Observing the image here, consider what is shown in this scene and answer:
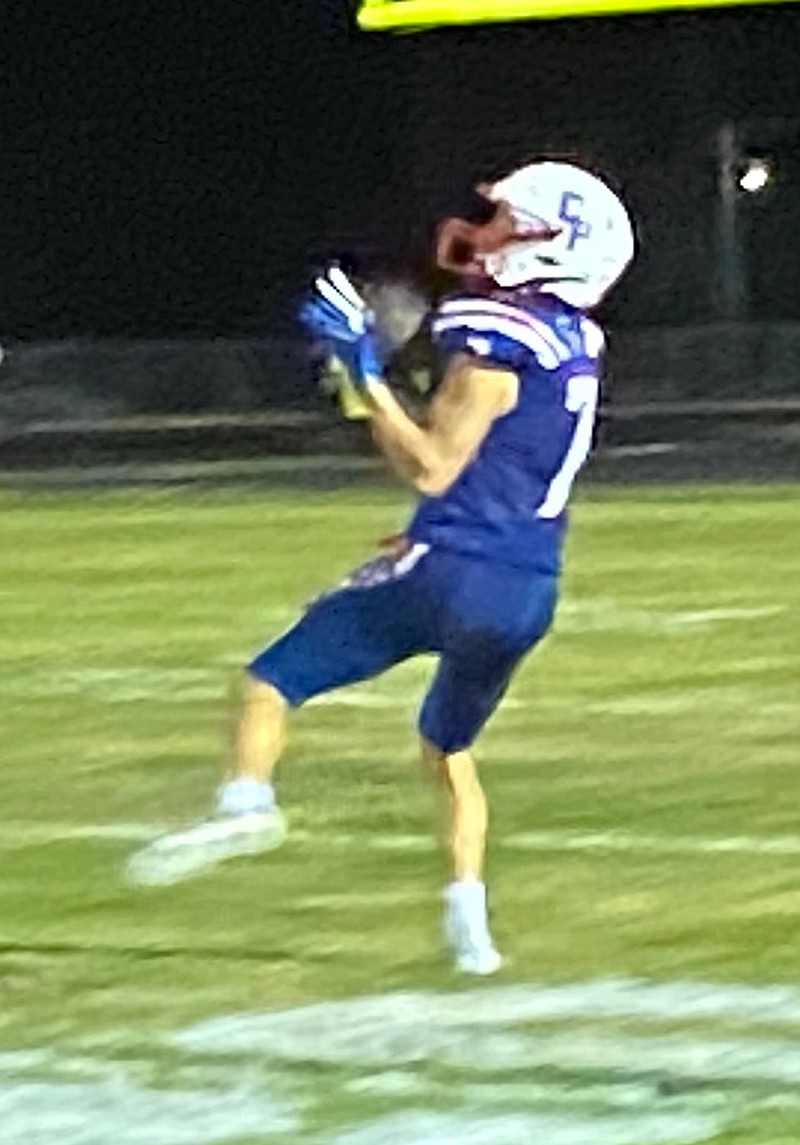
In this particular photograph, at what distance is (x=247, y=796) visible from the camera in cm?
631

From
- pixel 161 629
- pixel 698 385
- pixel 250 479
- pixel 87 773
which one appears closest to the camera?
pixel 87 773

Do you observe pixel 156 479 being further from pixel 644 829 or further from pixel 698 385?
pixel 644 829

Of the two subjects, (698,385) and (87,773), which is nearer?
(87,773)

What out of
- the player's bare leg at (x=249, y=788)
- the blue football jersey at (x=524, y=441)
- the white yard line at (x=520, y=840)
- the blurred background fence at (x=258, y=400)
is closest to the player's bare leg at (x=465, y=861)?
the player's bare leg at (x=249, y=788)

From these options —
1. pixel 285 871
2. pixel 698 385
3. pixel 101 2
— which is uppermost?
pixel 101 2

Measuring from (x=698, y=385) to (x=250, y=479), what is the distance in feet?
23.9

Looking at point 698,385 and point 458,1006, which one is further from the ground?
point 458,1006

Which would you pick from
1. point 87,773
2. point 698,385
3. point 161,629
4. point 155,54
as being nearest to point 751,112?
point 698,385

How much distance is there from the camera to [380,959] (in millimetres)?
6156

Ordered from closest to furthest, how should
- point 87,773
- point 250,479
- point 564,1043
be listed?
point 564,1043
point 87,773
point 250,479

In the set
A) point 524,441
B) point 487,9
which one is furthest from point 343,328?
point 487,9

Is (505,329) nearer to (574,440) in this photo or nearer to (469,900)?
(574,440)

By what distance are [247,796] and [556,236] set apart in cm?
135

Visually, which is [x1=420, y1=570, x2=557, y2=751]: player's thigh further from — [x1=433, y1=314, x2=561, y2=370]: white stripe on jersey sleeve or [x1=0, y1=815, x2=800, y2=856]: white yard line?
[x1=0, y1=815, x2=800, y2=856]: white yard line
